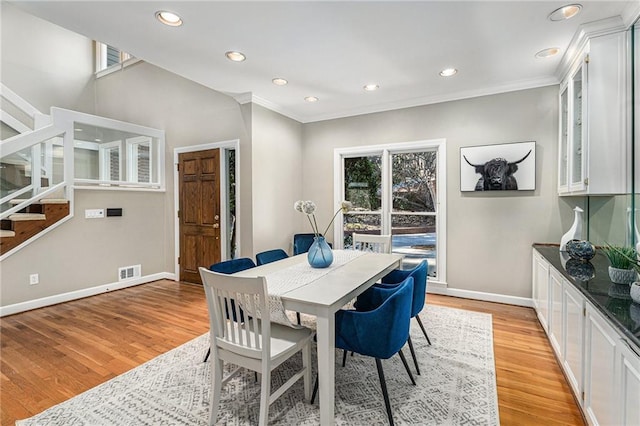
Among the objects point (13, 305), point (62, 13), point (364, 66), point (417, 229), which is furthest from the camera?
point (417, 229)

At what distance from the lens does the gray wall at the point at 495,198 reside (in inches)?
139

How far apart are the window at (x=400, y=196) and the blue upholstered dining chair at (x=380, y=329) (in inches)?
101

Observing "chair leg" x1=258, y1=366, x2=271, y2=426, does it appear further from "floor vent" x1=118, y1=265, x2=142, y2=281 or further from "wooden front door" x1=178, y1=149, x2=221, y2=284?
"floor vent" x1=118, y1=265, x2=142, y2=281

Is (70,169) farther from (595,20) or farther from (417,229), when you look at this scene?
(595,20)

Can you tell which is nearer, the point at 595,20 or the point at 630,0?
the point at 630,0

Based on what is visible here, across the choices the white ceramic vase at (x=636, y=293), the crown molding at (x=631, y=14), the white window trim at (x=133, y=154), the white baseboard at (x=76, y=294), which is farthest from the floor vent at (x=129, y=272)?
the crown molding at (x=631, y=14)

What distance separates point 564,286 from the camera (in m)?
2.14

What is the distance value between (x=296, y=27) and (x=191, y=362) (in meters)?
2.86

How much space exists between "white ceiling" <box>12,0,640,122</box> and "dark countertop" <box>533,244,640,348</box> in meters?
1.88

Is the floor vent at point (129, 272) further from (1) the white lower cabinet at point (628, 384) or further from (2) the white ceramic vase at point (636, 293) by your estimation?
(2) the white ceramic vase at point (636, 293)

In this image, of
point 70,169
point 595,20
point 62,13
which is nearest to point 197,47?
point 62,13

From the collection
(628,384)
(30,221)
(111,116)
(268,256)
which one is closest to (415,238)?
(268,256)

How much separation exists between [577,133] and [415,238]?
7.10 ft

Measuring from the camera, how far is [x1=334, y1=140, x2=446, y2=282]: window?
13.7ft
